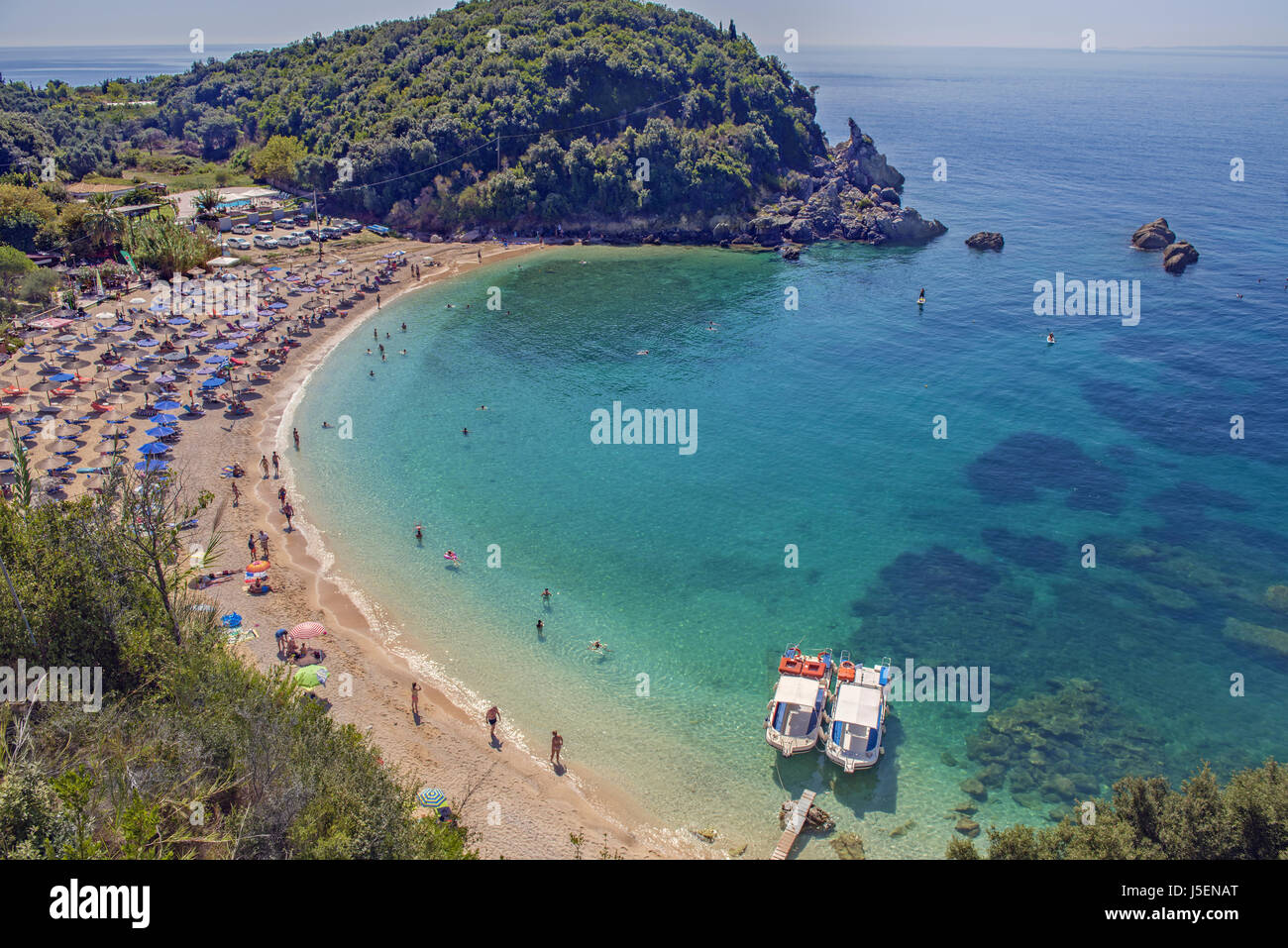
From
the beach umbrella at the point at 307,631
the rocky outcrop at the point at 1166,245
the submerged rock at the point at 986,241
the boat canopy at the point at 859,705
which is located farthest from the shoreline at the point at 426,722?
the rocky outcrop at the point at 1166,245

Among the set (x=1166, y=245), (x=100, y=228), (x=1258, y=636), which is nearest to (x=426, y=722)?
(x=1258, y=636)

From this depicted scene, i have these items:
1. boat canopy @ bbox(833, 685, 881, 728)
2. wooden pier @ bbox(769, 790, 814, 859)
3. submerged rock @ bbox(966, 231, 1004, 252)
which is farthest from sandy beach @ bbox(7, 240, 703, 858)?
submerged rock @ bbox(966, 231, 1004, 252)

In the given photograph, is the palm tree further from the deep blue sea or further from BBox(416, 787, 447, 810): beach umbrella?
BBox(416, 787, 447, 810): beach umbrella

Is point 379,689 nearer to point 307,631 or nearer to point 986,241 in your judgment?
point 307,631

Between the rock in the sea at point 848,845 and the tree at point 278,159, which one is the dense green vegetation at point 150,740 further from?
the tree at point 278,159

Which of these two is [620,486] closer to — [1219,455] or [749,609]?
[749,609]
